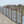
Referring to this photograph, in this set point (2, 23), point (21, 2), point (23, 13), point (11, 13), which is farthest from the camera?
point (21, 2)

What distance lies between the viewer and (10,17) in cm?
154

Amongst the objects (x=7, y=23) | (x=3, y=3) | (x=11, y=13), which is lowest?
(x=7, y=23)

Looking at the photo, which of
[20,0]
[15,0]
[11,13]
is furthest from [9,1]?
[11,13]

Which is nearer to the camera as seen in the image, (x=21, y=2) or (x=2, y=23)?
(x=2, y=23)

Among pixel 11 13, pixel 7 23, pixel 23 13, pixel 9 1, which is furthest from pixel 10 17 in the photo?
pixel 9 1

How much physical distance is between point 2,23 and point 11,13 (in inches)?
16.0

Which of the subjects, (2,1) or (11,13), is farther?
(2,1)

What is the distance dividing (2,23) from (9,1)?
116 centimetres

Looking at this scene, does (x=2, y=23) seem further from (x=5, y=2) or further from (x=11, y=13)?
(x=5, y=2)

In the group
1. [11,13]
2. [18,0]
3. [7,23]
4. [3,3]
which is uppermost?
[18,0]

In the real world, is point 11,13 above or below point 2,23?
above

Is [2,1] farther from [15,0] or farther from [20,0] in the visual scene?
[20,0]

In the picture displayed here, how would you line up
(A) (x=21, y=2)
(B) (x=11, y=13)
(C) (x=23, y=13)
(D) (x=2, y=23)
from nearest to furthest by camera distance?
(C) (x=23, y=13) < (D) (x=2, y=23) < (B) (x=11, y=13) < (A) (x=21, y=2)

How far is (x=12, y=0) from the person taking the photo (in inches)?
85.4
